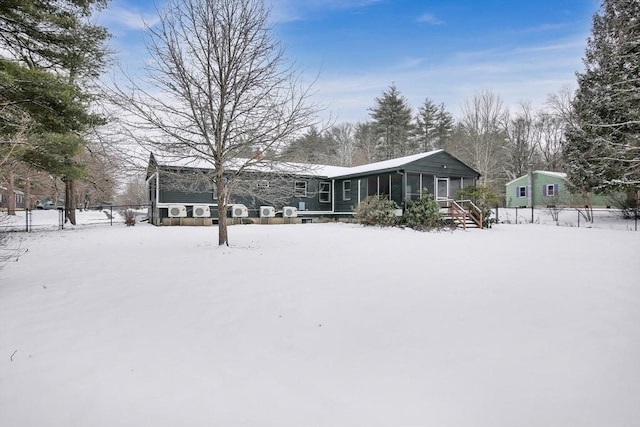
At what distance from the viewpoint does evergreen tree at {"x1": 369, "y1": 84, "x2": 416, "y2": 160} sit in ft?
112

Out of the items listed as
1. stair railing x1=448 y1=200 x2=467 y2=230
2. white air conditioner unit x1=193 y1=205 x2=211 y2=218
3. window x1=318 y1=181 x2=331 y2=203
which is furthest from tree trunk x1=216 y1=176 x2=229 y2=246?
window x1=318 y1=181 x2=331 y2=203

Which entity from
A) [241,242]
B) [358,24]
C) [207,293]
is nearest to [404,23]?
[358,24]

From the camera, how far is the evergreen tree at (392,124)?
34156mm

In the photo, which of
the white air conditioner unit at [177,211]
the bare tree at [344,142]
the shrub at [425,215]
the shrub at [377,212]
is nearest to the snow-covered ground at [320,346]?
the shrub at [425,215]

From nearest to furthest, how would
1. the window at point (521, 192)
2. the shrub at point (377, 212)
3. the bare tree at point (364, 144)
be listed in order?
the shrub at point (377, 212)
the window at point (521, 192)
the bare tree at point (364, 144)

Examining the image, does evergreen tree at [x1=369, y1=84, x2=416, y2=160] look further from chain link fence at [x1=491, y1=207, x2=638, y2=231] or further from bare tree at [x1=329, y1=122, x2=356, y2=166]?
chain link fence at [x1=491, y1=207, x2=638, y2=231]

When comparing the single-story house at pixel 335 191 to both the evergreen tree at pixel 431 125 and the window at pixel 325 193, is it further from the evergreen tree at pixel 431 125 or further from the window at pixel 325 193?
the evergreen tree at pixel 431 125

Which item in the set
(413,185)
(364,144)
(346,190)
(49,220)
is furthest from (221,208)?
(364,144)

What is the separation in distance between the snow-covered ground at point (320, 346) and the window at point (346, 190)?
13796mm

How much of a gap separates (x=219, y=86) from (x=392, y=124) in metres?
28.3

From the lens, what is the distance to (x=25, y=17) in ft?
25.3

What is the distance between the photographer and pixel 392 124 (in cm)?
3450

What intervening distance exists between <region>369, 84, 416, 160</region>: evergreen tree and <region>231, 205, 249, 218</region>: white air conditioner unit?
2050 cm

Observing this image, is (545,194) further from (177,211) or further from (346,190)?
(177,211)
